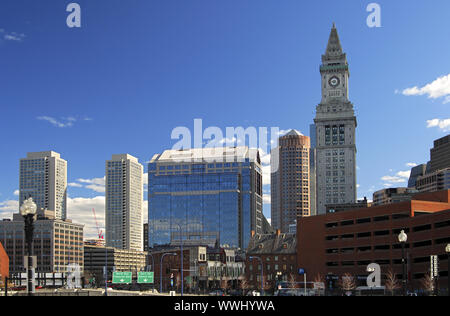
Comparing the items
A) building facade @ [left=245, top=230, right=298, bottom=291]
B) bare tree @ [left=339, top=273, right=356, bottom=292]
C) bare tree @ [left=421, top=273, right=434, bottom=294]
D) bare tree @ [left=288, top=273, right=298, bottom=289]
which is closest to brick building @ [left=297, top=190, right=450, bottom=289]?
bare tree @ [left=421, top=273, right=434, bottom=294]

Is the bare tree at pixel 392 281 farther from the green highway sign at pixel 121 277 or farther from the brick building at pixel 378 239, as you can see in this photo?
the green highway sign at pixel 121 277

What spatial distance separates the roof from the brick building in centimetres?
628

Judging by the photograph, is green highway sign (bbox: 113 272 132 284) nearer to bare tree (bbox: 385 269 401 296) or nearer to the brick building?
bare tree (bbox: 385 269 401 296)

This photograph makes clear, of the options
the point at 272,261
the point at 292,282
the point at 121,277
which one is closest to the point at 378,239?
the point at 292,282

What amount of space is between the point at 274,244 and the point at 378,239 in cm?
3587

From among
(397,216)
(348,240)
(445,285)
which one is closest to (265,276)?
(348,240)

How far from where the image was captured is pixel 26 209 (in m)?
34.8

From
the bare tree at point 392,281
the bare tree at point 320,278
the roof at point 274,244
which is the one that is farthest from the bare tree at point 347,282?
the roof at point 274,244

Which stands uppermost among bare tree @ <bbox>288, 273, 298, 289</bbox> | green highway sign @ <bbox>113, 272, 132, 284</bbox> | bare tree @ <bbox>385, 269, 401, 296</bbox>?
green highway sign @ <bbox>113, 272, 132, 284</bbox>

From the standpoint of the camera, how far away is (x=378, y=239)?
139 meters

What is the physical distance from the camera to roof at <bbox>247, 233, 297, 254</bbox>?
16500cm

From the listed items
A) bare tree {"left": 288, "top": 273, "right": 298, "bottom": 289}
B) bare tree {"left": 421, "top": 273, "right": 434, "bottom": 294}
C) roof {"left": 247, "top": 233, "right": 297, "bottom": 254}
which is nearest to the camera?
bare tree {"left": 421, "top": 273, "right": 434, "bottom": 294}

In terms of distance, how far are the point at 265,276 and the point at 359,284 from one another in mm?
29866
